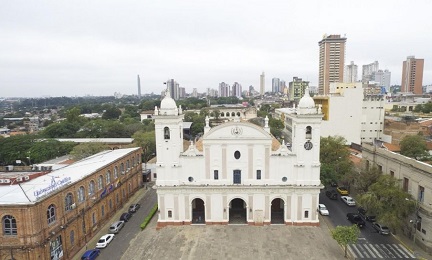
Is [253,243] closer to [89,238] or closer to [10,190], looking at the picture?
[89,238]

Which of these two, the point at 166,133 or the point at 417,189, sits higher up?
the point at 166,133

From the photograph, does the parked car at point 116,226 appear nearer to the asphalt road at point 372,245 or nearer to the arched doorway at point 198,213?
the arched doorway at point 198,213

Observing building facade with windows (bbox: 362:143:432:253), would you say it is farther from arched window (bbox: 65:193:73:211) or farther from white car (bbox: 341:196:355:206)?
arched window (bbox: 65:193:73:211)

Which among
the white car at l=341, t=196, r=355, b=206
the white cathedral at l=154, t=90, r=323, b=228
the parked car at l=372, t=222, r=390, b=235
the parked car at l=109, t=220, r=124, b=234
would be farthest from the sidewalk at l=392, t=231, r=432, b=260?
the parked car at l=109, t=220, r=124, b=234

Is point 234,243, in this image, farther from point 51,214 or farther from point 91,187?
point 51,214

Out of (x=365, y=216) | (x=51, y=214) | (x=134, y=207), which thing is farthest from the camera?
(x=134, y=207)

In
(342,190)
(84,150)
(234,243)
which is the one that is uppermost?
(84,150)

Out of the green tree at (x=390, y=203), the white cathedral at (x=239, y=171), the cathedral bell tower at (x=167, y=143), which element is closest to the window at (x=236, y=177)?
the white cathedral at (x=239, y=171)

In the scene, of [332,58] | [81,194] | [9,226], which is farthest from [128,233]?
[332,58]
